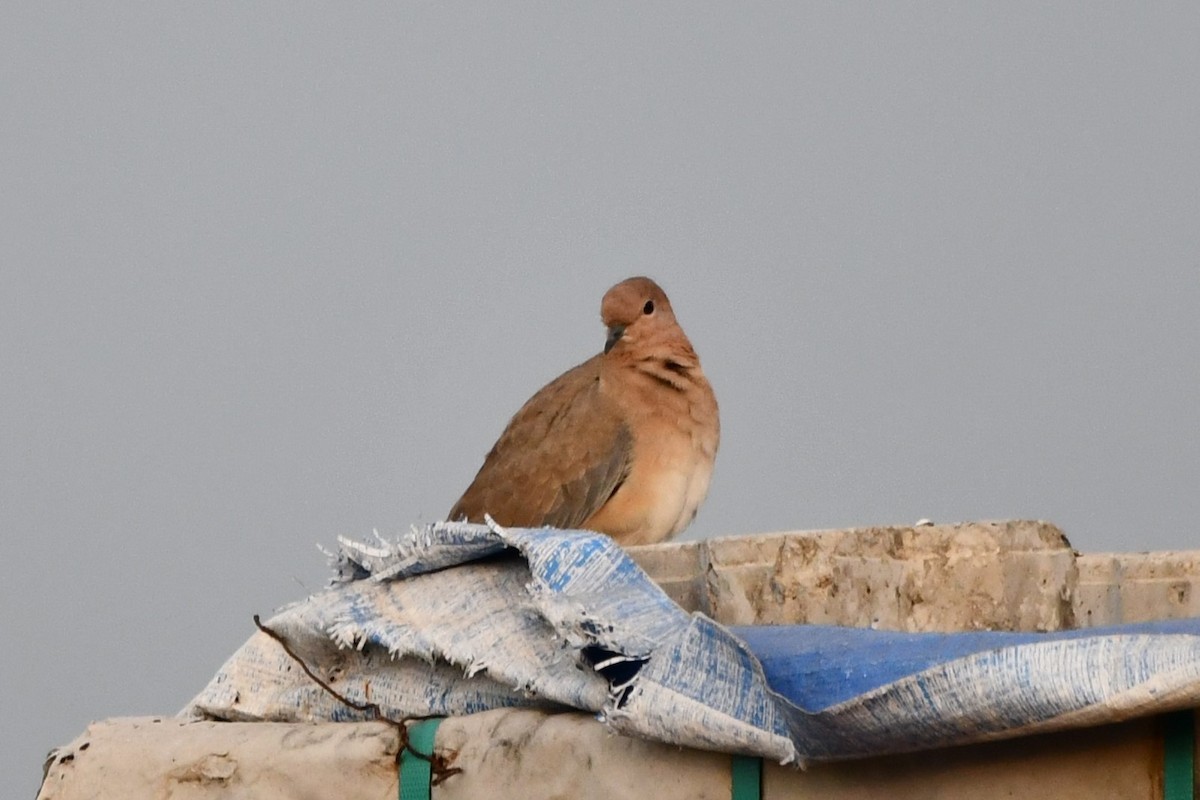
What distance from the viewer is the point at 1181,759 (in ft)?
6.29

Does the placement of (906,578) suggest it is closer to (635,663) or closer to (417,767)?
(635,663)

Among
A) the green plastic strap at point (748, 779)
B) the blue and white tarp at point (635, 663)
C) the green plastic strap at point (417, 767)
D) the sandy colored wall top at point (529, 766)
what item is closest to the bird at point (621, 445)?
the blue and white tarp at point (635, 663)

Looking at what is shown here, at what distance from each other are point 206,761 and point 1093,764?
1.29 meters

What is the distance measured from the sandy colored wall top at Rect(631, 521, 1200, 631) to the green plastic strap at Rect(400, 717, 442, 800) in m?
0.63

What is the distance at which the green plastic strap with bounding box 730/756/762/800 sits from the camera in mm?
2135

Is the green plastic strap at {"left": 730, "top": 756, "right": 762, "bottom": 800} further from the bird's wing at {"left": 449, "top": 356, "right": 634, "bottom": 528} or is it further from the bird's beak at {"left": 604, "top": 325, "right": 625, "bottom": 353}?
the bird's beak at {"left": 604, "top": 325, "right": 625, "bottom": 353}

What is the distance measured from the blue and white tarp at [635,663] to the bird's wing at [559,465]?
7.23ft

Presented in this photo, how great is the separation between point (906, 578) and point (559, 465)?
95.2 inches

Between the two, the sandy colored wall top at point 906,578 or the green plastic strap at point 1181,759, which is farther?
the sandy colored wall top at point 906,578

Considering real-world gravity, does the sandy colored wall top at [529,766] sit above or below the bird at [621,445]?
below

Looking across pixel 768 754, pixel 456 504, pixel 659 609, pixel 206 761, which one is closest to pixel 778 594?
pixel 659 609

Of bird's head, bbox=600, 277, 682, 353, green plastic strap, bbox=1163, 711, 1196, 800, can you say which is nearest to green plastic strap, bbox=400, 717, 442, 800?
green plastic strap, bbox=1163, 711, 1196, 800

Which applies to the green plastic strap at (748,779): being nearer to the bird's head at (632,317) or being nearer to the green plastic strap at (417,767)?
the green plastic strap at (417,767)

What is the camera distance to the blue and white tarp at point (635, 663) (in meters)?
1.86
